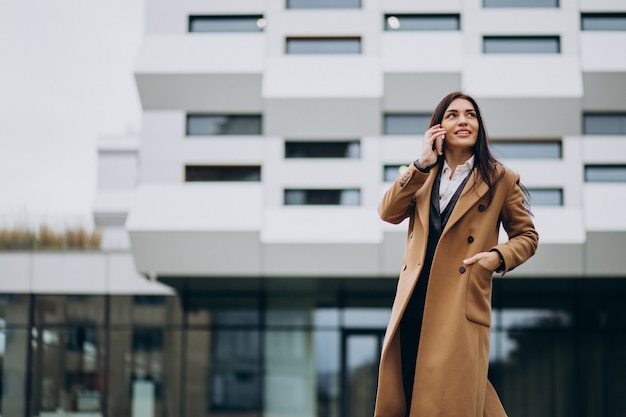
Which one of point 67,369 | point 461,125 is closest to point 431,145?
point 461,125

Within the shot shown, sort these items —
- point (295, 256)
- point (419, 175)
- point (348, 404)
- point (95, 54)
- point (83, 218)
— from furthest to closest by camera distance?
1. point (95, 54)
2. point (83, 218)
3. point (348, 404)
4. point (295, 256)
5. point (419, 175)

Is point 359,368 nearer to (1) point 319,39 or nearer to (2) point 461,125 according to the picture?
(1) point 319,39

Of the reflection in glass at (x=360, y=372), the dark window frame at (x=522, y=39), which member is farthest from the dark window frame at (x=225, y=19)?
the reflection in glass at (x=360, y=372)

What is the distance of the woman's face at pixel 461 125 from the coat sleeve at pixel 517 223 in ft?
0.74

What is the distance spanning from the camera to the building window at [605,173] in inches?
686

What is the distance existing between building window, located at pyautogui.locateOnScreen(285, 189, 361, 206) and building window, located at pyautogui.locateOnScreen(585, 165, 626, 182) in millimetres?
4512

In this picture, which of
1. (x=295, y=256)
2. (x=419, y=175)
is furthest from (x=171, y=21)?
(x=419, y=175)

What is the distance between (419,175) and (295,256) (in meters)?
13.5

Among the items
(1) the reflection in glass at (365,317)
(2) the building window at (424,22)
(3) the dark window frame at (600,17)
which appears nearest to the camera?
(3) the dark window frame at (600,17)

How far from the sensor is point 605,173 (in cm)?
1750

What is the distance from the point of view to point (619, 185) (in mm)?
17109

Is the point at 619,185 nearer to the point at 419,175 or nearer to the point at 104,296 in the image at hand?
the point at 104,296

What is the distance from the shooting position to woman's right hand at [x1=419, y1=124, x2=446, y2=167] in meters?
3.37

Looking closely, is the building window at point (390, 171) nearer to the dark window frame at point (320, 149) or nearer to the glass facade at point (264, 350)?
the dark window frame at point (320, 149)
